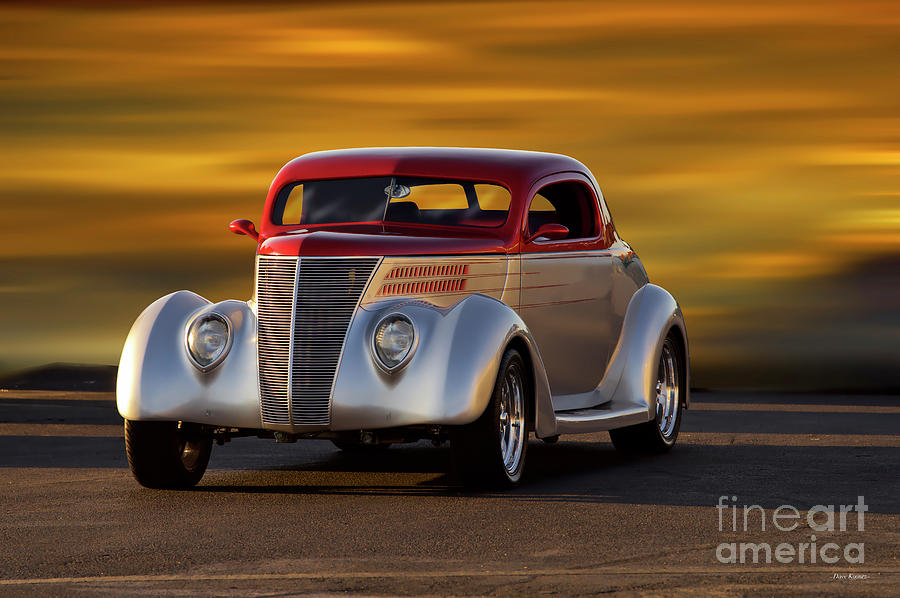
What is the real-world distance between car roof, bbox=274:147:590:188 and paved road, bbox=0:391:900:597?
234cm

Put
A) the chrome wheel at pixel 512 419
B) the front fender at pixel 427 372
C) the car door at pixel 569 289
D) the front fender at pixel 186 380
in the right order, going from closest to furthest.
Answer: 1. the front fender at pixel 427 372
2. the front fender at pixel 186 380
3. the chrome wheel at pixel 512 419
4. the car door at pixel 569 289

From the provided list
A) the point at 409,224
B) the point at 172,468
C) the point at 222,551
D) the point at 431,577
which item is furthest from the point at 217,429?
the point at 431,577

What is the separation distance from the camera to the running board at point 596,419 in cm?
1089

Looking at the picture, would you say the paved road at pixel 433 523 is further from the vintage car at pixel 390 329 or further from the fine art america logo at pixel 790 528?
the vintage car at pixel 390 329

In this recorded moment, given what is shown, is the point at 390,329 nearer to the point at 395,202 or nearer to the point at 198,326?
the point at 198,326

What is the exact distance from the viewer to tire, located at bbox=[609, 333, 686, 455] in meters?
13.0

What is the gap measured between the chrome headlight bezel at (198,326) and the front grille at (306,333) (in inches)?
8.9

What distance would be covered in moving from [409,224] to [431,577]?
4.59 metres

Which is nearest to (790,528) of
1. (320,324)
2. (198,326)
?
(320,324)

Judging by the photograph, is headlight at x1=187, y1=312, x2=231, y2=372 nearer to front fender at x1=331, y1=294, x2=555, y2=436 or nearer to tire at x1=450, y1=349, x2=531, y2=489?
front fender at x1=331, y1=294, x2=555, y2=436

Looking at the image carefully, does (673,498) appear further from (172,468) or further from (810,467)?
(172,468)

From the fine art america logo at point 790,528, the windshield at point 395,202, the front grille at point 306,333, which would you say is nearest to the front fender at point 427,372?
the front grille at point 306,333

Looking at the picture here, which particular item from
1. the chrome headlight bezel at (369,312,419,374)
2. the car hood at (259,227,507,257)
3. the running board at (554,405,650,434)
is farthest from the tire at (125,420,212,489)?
the running board at (554,405,650,434)

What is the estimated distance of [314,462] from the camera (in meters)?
12.4
